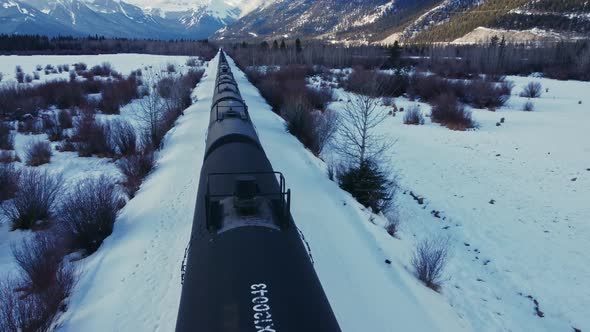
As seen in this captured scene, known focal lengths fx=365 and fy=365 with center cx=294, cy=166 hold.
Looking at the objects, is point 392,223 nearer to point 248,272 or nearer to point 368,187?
point 368,187

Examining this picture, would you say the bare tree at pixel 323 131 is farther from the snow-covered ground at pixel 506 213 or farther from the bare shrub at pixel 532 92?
the bare shrub at pixel 532 92

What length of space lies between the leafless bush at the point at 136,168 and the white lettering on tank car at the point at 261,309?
9.59 metres

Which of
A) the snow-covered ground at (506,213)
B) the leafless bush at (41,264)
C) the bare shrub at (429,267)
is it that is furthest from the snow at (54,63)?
the bare shrub at (429,267)

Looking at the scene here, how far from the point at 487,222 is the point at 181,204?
8.94 m

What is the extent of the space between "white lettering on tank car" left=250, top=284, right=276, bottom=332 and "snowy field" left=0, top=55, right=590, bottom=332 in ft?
10.4

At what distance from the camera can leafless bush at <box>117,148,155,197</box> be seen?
1185 centimetres

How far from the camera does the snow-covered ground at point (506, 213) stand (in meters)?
7.48

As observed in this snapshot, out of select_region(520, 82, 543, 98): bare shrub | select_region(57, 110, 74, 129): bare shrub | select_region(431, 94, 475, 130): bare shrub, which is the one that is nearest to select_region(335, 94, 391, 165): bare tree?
select_region(431, 94, 475, 130): bare shrub

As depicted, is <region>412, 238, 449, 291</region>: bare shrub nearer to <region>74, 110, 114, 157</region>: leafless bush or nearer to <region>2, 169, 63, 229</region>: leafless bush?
<region>2, 169, 63, 229</region>: leafless bush

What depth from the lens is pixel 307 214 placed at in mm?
9344

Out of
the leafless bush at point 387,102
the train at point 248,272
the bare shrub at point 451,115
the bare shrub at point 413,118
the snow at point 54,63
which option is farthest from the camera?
the snow at point 54,63

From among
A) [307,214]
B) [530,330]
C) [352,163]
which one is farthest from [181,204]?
[530,330]

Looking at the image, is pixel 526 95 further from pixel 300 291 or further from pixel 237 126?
pixel 300 291

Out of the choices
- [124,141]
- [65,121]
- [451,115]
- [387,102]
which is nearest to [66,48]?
[65,121]
